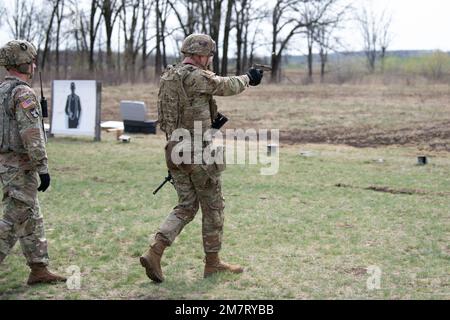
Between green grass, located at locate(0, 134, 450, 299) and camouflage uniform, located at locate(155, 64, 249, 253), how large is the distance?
0.45 m

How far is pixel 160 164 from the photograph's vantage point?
1320cm

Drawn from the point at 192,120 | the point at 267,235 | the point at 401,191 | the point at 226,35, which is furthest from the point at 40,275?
the point at 226,35


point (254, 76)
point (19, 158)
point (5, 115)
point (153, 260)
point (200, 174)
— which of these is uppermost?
point (254, 76)

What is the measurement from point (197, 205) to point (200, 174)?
13.5 inches

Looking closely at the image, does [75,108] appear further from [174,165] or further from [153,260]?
[153,260]

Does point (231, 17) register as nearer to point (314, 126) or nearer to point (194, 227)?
point (314, 126)

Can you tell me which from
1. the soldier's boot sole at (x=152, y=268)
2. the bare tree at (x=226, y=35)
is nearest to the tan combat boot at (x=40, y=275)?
the soldier's boot sole at (x=152, y=268)

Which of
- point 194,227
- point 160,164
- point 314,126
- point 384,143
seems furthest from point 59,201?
point 314,126

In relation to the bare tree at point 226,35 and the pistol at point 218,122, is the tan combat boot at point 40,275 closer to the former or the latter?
the pistol at point 218,122

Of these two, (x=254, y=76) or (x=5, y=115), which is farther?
(x=254, y=76)

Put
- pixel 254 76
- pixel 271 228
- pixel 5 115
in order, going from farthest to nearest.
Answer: pixel 271 228
pixel 254 76
pixel 5 115

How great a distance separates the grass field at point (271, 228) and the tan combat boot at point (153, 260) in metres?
0.11

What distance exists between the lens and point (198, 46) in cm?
544

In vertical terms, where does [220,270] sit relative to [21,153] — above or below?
below
